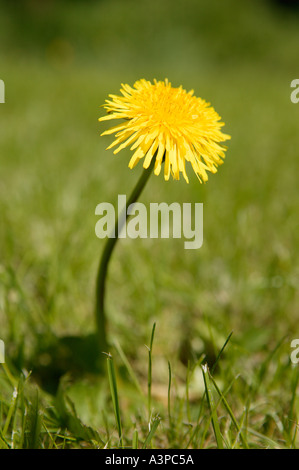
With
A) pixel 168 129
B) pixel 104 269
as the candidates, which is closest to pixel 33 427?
pixel 104 269

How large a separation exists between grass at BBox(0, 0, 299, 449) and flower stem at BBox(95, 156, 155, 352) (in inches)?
1.9

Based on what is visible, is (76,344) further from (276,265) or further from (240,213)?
(240,213)

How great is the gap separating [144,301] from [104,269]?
35 centimetres

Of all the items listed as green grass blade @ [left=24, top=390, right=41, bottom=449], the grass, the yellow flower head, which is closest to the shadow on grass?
the grass

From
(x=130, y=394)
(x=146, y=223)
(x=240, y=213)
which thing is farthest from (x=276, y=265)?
(x=130, y=394)

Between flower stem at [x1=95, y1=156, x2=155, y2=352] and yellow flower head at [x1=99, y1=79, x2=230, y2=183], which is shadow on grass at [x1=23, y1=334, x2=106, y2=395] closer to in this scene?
flower stem at [x1=95, y1=156, x2=155, y2=352]

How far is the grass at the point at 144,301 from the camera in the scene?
0.67 metres

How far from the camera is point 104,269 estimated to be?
0.69m

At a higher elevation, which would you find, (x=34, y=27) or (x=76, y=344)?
(x=34, y=27)

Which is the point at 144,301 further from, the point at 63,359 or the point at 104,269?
the point at 104,269

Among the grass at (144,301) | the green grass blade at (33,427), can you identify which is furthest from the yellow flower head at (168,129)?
the green grass blade at (33,427)

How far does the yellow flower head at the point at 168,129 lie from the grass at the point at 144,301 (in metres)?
0.25

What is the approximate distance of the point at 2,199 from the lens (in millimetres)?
1450
